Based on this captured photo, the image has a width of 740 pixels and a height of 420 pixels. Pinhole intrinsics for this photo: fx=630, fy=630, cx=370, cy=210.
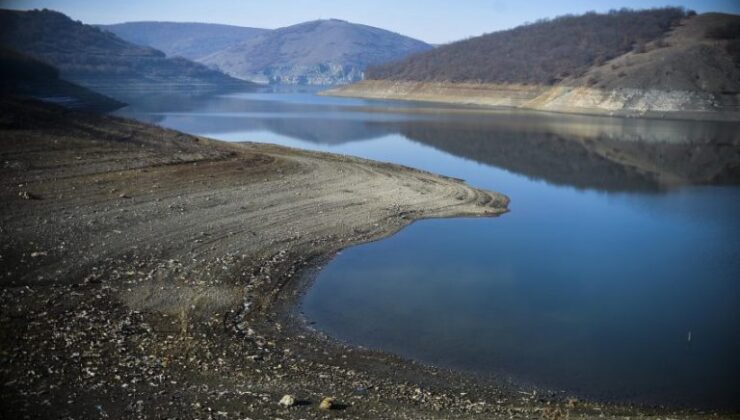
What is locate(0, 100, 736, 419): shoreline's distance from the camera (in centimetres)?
640

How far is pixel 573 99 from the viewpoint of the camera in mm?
67812

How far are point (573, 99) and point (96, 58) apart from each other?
62.1 m

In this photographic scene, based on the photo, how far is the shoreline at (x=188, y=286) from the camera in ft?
21.0

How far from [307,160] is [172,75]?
101 meters

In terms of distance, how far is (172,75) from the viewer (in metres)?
115

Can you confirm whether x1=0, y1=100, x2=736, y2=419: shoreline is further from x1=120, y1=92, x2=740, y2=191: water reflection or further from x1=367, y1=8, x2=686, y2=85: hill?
x1=367, y1=8, x2=686, y2=85: hill

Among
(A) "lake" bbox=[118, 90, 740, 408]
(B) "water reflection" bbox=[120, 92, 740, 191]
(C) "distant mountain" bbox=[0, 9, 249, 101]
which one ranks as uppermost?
(C) "distant mountain" bbox=[0, 9, 249, 101]

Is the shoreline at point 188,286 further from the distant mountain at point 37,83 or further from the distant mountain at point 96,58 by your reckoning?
the distant mountain at point 96,58

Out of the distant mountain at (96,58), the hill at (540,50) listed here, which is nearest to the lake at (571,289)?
the distant mountain at (96,58)

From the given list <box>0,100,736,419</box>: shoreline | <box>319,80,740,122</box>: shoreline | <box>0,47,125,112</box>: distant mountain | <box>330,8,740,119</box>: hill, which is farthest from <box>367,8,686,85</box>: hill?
<box>0,100,736,419</box>: shoreline

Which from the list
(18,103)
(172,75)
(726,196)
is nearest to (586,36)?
(172,75)

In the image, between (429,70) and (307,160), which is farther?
(429,70)

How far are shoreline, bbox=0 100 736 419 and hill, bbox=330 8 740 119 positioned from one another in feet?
152

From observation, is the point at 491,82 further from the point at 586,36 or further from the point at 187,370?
the point at 187,370
